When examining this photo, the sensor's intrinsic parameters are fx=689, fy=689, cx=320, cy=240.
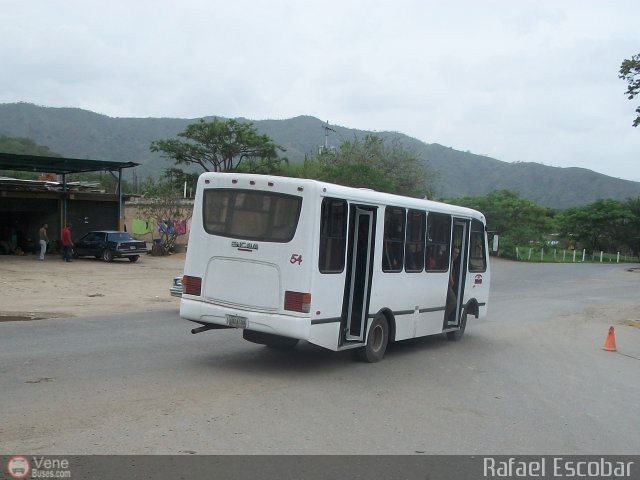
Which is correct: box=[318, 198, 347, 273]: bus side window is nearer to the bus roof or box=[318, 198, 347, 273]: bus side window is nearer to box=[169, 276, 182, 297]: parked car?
the bus roof

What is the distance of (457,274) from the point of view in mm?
13930

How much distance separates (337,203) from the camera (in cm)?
994

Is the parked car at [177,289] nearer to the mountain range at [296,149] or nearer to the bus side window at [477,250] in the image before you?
the bus side window at [477,250]

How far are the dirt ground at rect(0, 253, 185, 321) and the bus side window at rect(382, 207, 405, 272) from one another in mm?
7978

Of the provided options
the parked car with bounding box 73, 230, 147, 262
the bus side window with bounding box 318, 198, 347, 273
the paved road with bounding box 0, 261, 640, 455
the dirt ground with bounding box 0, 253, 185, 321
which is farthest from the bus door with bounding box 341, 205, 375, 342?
the parked car with bounding box 73, 230, 147, 262

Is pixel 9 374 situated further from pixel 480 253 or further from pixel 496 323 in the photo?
pixel 496 323

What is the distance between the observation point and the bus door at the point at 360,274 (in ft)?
34.2

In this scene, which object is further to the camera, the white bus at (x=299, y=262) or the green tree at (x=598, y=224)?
the green tree at (x=598, y=224)

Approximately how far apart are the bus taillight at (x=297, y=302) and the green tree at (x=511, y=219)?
50259 millimetres

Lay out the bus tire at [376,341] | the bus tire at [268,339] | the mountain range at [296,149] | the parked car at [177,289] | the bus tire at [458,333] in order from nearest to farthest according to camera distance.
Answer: the bus tire at [268,339]
the bus tire at [376,341]
the bus tire at [458,333]
the parked car at [177,289]
the mountain range at [296,149]

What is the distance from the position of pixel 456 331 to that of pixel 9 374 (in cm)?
875
